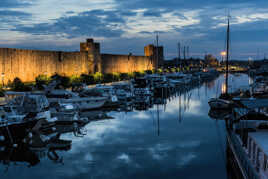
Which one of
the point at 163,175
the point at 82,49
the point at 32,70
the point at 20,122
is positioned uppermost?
the point at 82,49

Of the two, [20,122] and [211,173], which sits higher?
[20,122]

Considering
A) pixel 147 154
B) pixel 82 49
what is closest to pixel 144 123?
pixel 147 154

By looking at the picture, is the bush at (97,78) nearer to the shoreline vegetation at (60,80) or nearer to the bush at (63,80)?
the shoreline vegetation at (60,80)

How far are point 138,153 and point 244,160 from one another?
3.90 meters

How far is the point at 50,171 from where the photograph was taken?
25.8 feet

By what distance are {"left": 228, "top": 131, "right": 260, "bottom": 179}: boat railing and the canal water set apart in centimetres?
97

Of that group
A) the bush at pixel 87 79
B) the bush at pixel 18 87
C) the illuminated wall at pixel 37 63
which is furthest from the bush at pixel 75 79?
the bush at pixel 18 87

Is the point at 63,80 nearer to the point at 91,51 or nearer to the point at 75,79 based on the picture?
the point at 75,79

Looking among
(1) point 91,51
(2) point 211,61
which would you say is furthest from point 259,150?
(2) point 211,61

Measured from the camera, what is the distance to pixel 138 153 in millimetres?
9312

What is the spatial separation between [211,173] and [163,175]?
1.27m

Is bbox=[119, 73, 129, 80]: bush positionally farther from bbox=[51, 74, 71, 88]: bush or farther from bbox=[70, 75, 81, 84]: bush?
bbox=[51, 74, 71, 88]: bush

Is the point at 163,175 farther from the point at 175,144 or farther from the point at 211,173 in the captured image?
the point at 175,144

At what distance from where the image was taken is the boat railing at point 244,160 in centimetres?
551
